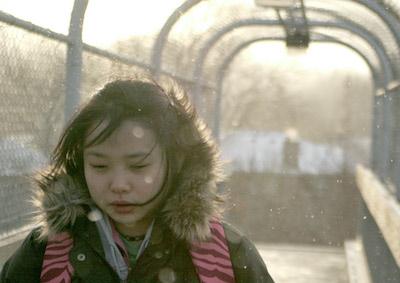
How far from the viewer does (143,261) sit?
2.38 meters

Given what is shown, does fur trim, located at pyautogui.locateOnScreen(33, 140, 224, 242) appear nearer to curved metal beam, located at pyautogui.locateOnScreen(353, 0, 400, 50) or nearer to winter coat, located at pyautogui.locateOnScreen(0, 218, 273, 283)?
winter coat, located at pyautogui.locateOnScreen(0, 218, 273, 283)

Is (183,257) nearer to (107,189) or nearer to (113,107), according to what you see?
(107,189)

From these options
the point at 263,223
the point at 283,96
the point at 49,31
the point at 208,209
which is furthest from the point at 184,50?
the point at 283,96

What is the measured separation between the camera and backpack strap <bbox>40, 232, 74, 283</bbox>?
2361 millimetres

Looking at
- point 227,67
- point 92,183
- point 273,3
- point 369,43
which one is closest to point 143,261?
point 92,183

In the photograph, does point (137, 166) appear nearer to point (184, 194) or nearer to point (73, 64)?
point (184, 194)

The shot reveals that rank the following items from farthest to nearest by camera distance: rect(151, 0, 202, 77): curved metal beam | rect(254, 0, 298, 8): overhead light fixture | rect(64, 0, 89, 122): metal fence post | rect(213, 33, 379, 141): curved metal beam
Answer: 1. rect(213, 33, 379, 141): curved metal beam
2. rect(254, 0, 298, 8): overhead light fixture
3. rect(151, 0, 202, 77): curved metal beam
4. rect(64, 0, 89, 122): metal fence post

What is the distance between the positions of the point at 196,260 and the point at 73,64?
1586 millimetres

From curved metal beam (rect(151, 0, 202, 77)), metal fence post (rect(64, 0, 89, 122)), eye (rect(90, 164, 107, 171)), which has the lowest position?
eye (rect(90, 164, 107, 171))

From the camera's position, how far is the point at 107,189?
2.38 m

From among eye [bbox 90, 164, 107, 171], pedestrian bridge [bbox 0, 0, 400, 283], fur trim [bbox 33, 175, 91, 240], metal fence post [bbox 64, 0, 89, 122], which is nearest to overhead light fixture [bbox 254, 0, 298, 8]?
pedestrian bridge [bbox 0, 0, 400, 283]

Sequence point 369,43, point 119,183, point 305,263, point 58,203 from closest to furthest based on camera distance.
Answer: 1. point 119,183
2. point 58,203
3. point 369,43
4. point 305,263

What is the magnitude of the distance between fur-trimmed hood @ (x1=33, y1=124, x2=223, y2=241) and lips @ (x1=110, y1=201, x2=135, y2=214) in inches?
4.7

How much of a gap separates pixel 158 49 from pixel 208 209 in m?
3.42
